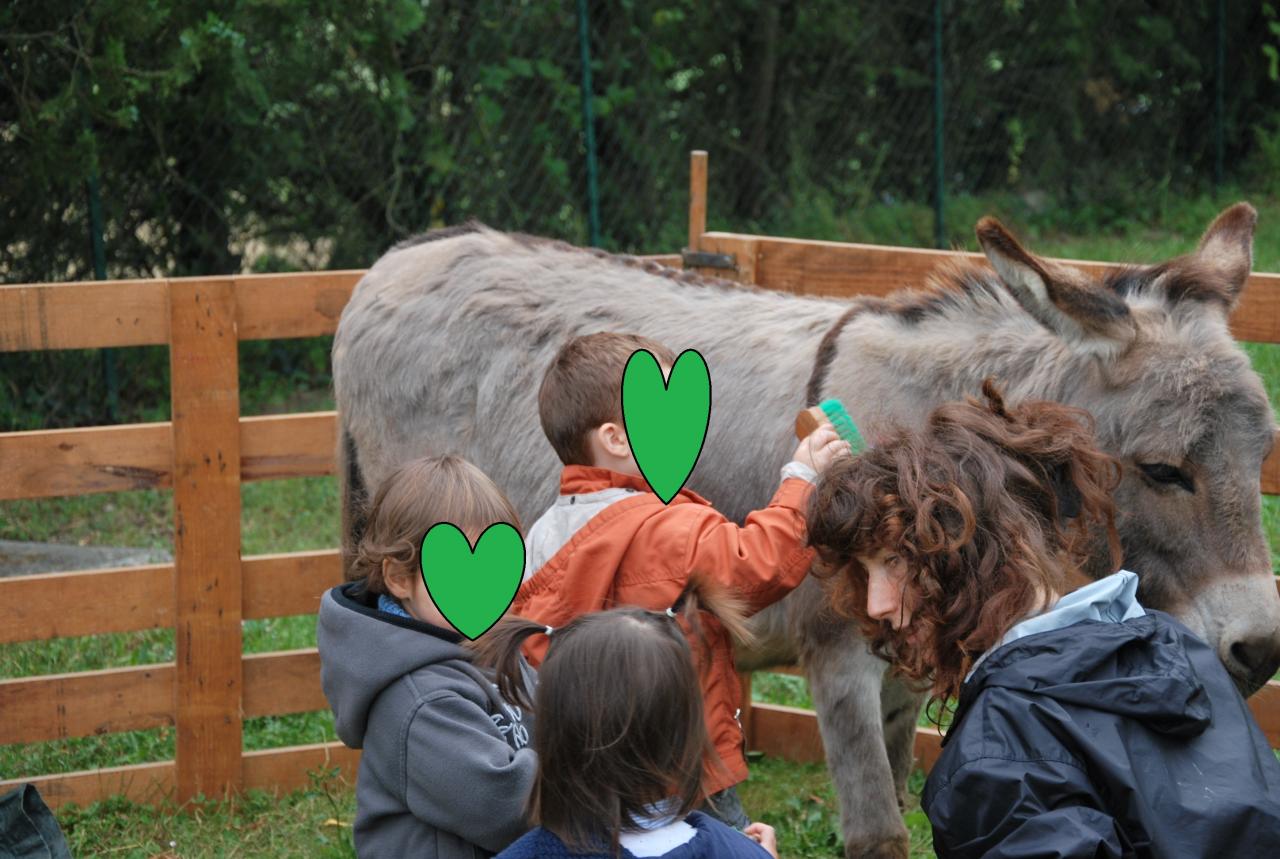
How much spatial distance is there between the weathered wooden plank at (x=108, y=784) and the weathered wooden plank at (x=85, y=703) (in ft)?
0.43

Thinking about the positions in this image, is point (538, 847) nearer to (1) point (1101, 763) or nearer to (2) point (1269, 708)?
(1) point (1101, 763)

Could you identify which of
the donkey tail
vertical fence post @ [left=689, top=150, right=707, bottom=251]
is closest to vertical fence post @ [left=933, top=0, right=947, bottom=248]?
vertical fence post @ [left=689, top=150, right=707, bottom=251]

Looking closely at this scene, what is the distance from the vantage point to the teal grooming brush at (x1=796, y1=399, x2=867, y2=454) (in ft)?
9.66

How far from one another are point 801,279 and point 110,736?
290cm

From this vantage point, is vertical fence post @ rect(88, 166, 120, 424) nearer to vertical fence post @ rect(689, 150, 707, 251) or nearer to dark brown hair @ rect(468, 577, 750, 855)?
vertical fence post @ rect(689, 150, 707, 251)

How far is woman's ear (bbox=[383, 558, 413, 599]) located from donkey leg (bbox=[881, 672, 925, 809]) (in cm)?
186

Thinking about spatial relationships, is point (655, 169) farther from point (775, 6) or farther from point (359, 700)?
point (359, 700)

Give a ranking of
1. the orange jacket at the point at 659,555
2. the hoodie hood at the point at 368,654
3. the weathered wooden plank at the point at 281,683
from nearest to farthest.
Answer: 1. the hoodie hood at the point at 368,654
2. the orange jacket at the point at 659,555
3. the weathered wooden plank at the point at 281,683

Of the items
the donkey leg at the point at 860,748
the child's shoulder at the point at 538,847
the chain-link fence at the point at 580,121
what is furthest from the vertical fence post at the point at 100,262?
the child's shoulder at the point at 538,847

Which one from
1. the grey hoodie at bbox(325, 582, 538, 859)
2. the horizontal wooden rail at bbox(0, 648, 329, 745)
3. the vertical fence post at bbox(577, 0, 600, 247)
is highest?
the vertical fence post at bbox(577, 0, 600, 247)

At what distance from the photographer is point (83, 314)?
4117mm

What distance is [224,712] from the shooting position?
4316mm

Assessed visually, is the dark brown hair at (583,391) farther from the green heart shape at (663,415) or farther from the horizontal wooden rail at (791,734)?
the horizontal wooden rail at (791,734)

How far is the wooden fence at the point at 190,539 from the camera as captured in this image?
413cm
